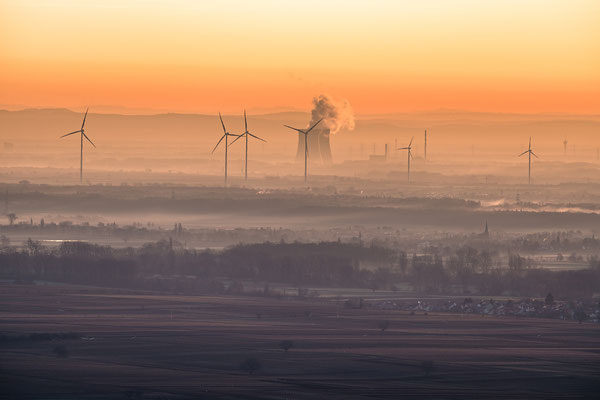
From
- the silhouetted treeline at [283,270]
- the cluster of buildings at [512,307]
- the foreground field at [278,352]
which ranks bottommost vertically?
the foreground field at [278,352]

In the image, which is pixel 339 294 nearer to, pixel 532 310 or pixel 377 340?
pixel 532 310

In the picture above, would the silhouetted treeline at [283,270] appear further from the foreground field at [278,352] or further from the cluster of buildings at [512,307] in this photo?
the foreground field at [278,352]

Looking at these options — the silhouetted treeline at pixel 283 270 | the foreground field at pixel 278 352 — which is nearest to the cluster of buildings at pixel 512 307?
the foreground field at pixel 278 352

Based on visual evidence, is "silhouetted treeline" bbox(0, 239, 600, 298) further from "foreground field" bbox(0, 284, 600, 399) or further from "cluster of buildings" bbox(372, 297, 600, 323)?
"foreground field" bbox(0, 284, 600, 399)

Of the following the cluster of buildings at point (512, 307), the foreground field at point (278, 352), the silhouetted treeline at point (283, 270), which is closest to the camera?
the foreground field at point (278, 352)

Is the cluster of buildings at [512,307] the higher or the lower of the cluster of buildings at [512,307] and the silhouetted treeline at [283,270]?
the lower

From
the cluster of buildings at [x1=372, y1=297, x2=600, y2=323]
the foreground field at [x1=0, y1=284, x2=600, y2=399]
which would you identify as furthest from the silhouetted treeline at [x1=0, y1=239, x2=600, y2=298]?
the foreground field at [x1=0, y1=284, x2=600, y2=399]
